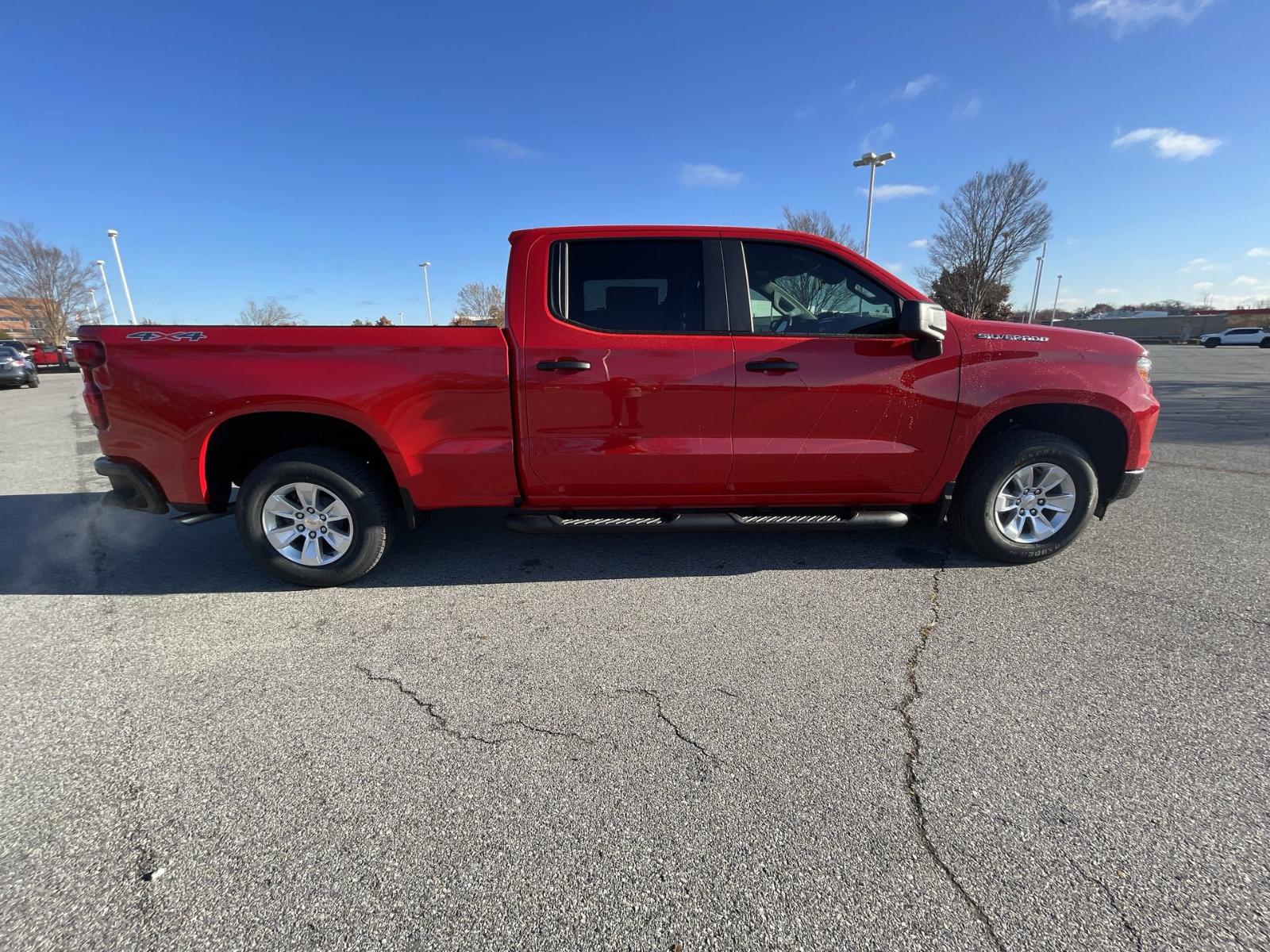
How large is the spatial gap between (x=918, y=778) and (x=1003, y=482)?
2.25 m

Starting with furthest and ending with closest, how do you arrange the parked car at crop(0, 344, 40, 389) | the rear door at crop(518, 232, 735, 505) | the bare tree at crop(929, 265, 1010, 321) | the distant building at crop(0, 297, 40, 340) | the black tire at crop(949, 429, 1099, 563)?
the distant building at crop(0, 297, 40, 340) → the bare tree at crop(929, 265, 1010, 321) → the parked car at crop(0, 344, 40, 389) → the black tire at crop(949, 429, 1099, 563) → the rear door at crop(518, 232, 735, 505)

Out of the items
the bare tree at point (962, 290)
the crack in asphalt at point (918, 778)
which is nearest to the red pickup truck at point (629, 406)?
the crack in asphalt at point (918, 778)

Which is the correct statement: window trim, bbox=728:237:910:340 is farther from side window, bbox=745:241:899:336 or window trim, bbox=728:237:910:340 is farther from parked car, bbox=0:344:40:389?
parked car, bbox=0:344:40:389

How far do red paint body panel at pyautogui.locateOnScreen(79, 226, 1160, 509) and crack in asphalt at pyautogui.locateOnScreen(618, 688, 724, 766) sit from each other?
1.26 metres

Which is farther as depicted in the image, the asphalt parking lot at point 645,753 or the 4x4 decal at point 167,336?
the 4x4 decal at point 167,336

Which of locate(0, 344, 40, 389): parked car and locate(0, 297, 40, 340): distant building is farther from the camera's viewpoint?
locate(0, 297, 40, 340): distant building

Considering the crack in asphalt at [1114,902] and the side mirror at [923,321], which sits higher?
the side mirror at [923,321]

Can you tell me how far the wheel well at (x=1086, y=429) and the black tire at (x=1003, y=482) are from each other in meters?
0.10

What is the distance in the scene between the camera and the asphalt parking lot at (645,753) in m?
1.55

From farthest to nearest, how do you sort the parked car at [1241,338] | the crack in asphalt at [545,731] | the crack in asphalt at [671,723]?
the parked car at [1241,338]
the crack in asphalt at [545,731]
the crack in asphalt at [671,723]

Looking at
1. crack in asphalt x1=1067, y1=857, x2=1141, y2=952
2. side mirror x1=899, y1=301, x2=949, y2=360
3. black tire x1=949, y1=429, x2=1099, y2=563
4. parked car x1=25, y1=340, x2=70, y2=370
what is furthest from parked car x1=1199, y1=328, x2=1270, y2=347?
parked car x1=25, y1=340, x2=70, y2=370

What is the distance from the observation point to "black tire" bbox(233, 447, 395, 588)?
3279 millimetres

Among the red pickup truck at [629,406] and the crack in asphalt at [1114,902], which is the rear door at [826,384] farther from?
the crack in asphalt at [1114,902]

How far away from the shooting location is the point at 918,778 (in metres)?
Result: 1.98
